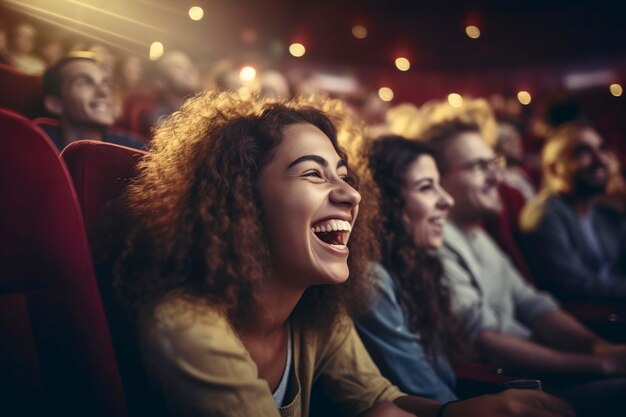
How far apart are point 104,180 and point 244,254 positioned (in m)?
0.26

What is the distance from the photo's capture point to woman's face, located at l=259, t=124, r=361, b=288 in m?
0.80

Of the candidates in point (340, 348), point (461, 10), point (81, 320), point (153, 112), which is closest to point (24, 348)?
point (81, 320)

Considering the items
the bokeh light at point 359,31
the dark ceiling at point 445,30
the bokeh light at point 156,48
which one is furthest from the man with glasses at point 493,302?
the bokeh light at point 359,31

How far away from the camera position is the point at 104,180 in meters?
0.78

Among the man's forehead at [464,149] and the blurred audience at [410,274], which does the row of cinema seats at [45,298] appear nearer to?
the blurred audience at [410,274]

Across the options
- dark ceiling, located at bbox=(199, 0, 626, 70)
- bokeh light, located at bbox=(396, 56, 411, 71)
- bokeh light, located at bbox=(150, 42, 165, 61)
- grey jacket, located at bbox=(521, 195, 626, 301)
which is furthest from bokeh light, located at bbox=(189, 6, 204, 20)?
grey jacket, located at bbox=(521, 195, 626, 301)

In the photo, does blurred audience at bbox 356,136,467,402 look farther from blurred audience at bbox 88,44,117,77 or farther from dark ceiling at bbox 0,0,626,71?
dark ceiling at bbox 0,0,626,71

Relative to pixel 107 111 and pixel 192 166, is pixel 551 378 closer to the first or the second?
pixel 192 166

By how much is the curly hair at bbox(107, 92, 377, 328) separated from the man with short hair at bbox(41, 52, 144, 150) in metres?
0.77

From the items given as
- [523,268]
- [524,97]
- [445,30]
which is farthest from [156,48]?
[524,97]

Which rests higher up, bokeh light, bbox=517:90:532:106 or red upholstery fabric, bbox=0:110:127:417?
bokeh light, bbox=517:90:532:106

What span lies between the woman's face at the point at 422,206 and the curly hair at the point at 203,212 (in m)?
0.48

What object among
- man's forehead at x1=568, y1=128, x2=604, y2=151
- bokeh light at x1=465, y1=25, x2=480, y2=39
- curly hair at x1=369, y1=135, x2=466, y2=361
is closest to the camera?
curly hair at x1=369, y1=135, x2=466, y2=361

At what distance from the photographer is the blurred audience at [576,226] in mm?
2055
